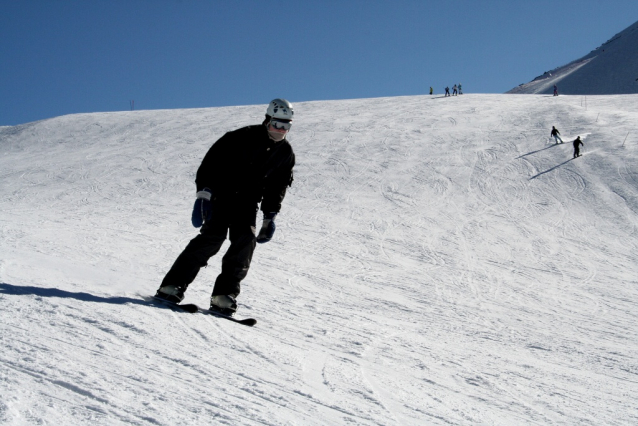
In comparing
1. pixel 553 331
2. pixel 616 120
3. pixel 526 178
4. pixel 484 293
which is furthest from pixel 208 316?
pixel 616 120

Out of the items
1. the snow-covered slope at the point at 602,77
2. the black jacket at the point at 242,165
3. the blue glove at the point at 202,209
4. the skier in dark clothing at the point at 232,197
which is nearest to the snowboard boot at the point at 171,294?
the skier in dark clothing at the point at 232,197

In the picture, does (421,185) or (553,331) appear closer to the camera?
(553,331)

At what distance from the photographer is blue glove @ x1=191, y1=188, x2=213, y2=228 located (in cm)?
410

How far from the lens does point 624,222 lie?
14.0 m

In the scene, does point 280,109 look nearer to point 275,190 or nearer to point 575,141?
point 275,190

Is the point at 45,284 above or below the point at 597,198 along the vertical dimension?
below

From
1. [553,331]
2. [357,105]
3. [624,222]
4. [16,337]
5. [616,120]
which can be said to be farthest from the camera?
[357,105]

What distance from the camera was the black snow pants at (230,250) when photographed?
13.9ft

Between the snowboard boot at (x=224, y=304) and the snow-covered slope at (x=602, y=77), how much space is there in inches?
3202

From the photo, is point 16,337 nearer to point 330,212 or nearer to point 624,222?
point 330,212

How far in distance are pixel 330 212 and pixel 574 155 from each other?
11441 mm

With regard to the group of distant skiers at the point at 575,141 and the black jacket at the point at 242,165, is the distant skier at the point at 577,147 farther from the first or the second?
the black jacket at the point at 242,165

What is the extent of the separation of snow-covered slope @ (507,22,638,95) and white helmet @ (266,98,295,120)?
8070 centimetres

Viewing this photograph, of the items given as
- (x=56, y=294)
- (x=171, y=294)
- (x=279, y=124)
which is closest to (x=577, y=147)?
(x=279, y=124)
